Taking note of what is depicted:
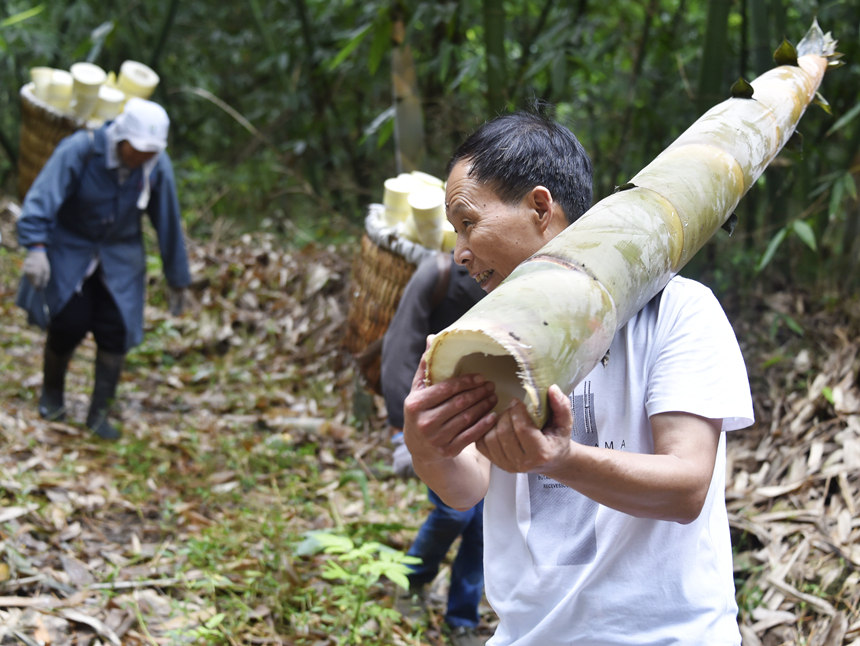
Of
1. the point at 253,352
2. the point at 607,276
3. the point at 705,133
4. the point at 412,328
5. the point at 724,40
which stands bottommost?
the point at 253,352

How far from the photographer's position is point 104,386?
206 inches

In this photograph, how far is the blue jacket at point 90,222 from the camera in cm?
469

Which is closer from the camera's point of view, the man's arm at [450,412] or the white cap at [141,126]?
the man's arm at [450,412]

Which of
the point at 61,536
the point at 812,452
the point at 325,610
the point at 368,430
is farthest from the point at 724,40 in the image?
the point at 61,536

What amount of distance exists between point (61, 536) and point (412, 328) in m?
1.75

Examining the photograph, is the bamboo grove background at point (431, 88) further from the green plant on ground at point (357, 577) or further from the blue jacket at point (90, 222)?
the green plant on ground at point (357, 577)

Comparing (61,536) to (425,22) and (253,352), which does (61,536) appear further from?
(425,22)

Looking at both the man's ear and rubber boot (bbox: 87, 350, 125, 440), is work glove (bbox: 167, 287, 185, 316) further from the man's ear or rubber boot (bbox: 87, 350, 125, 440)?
the man's ear

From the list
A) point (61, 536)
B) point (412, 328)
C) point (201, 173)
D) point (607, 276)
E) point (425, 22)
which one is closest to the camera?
point (607, 276)

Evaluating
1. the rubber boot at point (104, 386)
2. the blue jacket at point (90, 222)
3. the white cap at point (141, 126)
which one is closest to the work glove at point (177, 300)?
the blue jacket at point (90, 222)

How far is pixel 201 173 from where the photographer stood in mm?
8602

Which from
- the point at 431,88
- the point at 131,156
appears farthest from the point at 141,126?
the point at 431,88

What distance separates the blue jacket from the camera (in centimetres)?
469

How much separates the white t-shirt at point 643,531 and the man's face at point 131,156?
3.74m
